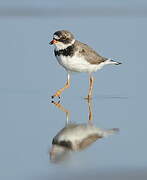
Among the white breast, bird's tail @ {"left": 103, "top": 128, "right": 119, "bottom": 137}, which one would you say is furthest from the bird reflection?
the white breast

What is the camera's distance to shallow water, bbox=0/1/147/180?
16.8ft

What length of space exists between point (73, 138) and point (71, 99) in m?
1.93

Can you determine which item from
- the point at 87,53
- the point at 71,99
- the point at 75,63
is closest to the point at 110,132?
the point at 71,99

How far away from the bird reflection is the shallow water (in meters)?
0.07

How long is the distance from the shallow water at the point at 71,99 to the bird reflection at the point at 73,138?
67mm

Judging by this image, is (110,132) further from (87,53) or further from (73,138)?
(87,53)

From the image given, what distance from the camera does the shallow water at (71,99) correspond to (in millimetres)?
5125

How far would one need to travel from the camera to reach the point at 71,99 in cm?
774

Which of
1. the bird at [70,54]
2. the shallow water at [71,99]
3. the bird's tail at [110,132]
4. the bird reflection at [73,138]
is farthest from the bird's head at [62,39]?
the bird's tail at [110,132]

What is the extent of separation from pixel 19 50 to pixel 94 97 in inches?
95.7

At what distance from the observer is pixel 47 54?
9.91 m

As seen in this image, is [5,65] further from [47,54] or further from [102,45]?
[102,45]

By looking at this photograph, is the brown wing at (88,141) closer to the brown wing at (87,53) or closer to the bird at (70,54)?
the bird at (70,54)

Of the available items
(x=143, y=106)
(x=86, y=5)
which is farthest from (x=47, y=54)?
(x=86, y=5)
